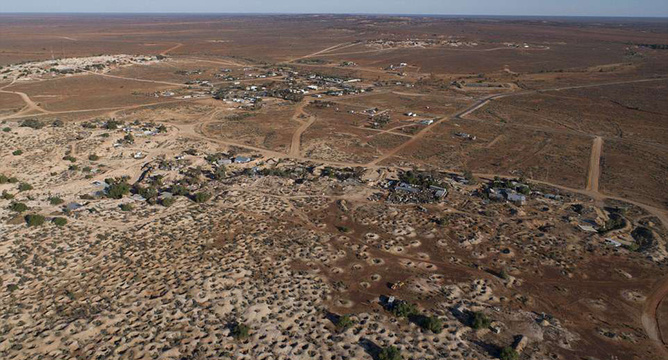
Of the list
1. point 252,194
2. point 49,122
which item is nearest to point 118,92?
point 49,122

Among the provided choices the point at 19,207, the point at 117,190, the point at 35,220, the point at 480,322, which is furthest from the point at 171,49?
the point at 480,322

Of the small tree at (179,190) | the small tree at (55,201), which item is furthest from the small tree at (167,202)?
the small tree at (55,201)

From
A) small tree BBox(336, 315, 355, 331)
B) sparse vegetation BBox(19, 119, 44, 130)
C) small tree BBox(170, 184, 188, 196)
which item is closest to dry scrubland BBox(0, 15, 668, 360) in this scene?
small tree BBox(336, 315, 355, 331)

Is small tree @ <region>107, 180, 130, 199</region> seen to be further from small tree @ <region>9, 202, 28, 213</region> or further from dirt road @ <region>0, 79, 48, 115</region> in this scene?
dirt road @ <region>0, 79, 48, 115</region>

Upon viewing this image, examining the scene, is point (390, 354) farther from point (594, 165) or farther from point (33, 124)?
point (33, 124)

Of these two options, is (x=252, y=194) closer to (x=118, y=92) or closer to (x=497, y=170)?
(x=497, y=170)

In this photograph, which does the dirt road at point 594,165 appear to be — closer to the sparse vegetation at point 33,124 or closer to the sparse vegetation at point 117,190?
the sparse vegetation at point 117,190
